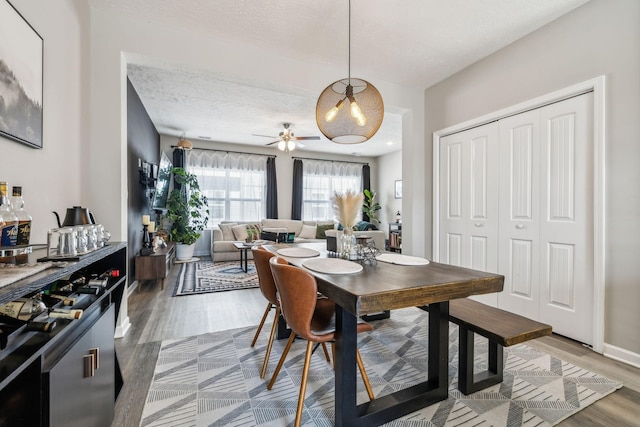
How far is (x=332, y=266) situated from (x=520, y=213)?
7.01 feet

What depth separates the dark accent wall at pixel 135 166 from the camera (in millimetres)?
3471

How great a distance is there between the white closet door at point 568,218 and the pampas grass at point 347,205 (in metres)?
1.88

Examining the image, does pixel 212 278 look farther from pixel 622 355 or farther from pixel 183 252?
pixel 622 355

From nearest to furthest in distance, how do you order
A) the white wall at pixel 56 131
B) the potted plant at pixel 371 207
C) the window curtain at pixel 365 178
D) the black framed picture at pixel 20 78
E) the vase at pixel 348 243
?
1. the black framed picture at pixel 20 78
2. the white wall at pixel 56 131
3. the vase at pixel 348 243
4. the potted plant at pixel 371 207
5. the window curtain at pixel 365 178

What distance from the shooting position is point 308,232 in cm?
675

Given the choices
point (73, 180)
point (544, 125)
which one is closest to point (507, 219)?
point (544, 125)

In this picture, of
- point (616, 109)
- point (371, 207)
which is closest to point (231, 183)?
point (371, 207)

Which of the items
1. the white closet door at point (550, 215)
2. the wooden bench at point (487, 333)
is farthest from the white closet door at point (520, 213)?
the wooden bench at point (487, 333)

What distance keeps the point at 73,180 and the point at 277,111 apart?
10.0 feet

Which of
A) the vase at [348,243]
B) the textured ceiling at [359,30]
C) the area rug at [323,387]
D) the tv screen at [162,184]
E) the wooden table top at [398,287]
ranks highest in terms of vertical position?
the textured ceiling at [359,30]

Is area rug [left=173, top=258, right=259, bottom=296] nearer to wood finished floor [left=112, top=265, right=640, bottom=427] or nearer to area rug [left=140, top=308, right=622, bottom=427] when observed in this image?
wood finished floor [left=112, top=265, right=640, bottom=427]

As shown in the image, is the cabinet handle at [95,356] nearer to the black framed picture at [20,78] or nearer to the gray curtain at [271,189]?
the black framed picture at [20,78]

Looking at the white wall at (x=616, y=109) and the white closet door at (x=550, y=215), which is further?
the white closet door at (x=550, y=215)

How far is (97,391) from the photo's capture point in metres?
1.16
